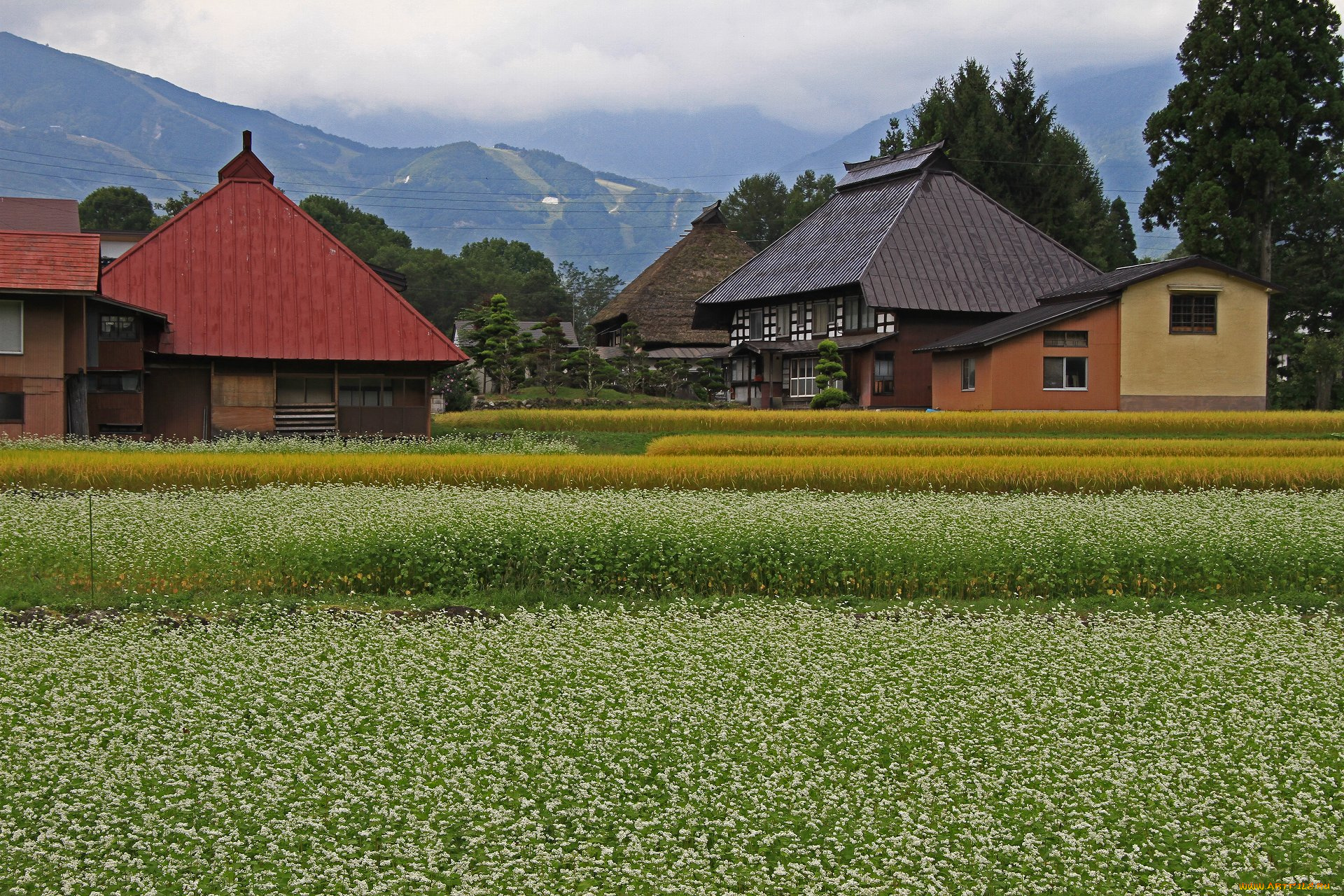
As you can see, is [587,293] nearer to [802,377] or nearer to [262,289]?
[802,377]

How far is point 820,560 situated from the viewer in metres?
12.5

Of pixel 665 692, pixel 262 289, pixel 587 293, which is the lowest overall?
pixel 665 692

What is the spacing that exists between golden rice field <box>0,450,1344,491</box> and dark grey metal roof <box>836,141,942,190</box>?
3511cm

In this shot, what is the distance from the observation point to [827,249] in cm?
5138

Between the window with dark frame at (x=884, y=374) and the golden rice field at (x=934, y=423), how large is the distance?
41.9 feet

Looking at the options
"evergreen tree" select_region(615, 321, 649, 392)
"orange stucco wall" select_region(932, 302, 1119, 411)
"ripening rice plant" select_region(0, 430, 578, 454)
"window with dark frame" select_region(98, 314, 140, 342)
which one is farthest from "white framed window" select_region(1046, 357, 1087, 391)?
"window with dark frame" select_region(98, 314, 140, 342)

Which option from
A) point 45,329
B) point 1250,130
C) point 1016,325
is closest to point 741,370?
point 1016,325

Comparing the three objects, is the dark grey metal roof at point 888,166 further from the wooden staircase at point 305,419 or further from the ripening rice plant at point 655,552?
the ripening rice plant at point 655,552

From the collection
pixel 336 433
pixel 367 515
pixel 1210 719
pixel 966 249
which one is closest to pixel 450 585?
pixel 367 515

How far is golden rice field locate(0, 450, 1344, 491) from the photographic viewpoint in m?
18.0

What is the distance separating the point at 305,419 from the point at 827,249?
90.4ft

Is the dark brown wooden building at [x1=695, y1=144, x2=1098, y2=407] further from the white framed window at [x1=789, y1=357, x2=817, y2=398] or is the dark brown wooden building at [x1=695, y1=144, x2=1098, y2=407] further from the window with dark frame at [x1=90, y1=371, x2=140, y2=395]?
the window with dark frame at [x1=90, y1=371, x2=140, y2=395]

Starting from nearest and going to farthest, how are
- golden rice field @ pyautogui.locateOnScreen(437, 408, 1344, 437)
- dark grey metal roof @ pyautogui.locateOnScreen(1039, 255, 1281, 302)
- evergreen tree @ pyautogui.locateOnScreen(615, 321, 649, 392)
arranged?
golden rice field @ pyautogui.locateOnScreen(437, 408, 1344, 437)
dark grey metal roof @ pyautogui.locateOnScreen(1039, 255, 1281, 302)
evergreen tree @ pyautogui.locateOnScreen(615, 321, 649, 392)

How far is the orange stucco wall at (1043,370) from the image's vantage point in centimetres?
3900
